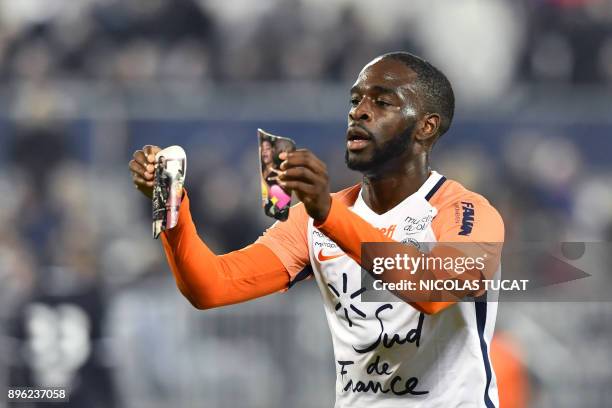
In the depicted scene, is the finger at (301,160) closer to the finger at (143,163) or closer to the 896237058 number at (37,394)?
the finger at (143,163)

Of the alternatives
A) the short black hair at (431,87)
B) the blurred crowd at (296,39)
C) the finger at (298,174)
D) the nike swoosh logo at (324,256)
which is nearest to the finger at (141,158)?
the finger at (298,174)

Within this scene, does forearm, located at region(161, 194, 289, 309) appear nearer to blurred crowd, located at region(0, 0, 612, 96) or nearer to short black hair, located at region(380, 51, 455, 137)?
short black hair, located at region(380, 51, 455, 137)

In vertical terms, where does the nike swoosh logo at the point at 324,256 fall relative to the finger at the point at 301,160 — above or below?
below

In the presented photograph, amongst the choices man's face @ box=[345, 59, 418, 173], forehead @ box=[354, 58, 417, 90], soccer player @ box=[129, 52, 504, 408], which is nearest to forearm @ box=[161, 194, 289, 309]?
soccer player @ box=[129, 52, 504, 408]

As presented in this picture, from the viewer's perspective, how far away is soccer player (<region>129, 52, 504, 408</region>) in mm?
4859

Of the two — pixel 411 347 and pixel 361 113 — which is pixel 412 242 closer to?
pixel 411 347

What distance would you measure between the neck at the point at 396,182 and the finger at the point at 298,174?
42.3 inches

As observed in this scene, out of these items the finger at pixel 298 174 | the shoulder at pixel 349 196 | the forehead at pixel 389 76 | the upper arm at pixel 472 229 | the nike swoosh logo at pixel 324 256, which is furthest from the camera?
the shoulder at pixel 349 196

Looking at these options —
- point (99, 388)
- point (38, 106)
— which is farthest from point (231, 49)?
point (99, 388)

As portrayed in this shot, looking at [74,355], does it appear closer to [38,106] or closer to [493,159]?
[38,106]

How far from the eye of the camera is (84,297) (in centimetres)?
910

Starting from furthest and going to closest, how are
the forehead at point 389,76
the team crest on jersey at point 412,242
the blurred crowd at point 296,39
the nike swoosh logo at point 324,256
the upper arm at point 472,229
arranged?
the blurred crowd at point 296,39 → the nike swoosh logo at point 324,256 → the forehead at point 389,76 → the team crest on jersey at point 412,242 → the upper arm at point 472,229

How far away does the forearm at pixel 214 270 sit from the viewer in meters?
4.88

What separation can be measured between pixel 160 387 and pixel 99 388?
101 centimetres
